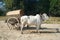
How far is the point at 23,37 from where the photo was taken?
11094mm

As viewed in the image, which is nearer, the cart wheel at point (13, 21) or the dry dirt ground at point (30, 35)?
the dry dirt ground at point (30, 35)

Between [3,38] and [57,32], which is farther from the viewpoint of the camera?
[57,32]

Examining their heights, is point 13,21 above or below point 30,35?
above

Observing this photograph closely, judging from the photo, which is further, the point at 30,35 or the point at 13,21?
the point at 13,21

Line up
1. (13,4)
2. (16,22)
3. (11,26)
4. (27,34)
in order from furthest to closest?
(13,4) < (11,26) < (16,22) < (27,34)

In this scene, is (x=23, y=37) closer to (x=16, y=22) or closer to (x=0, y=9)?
(x=16, y=22)

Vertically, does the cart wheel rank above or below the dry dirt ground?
above

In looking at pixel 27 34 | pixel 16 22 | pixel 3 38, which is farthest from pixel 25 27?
pixel 3 38

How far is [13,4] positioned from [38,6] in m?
2.34

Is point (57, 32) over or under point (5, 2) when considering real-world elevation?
under

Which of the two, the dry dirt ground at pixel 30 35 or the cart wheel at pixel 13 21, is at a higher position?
the cart wheel at pixel 13 21

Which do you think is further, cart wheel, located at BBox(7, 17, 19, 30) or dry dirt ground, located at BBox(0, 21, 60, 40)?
cart wheel, located at BBox(7, 17, 19, 30)

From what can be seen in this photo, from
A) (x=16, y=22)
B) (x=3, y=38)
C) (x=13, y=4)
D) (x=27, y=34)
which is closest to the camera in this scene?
(x=3, y=38)

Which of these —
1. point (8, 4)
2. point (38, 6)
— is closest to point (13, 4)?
point (8, 4)
